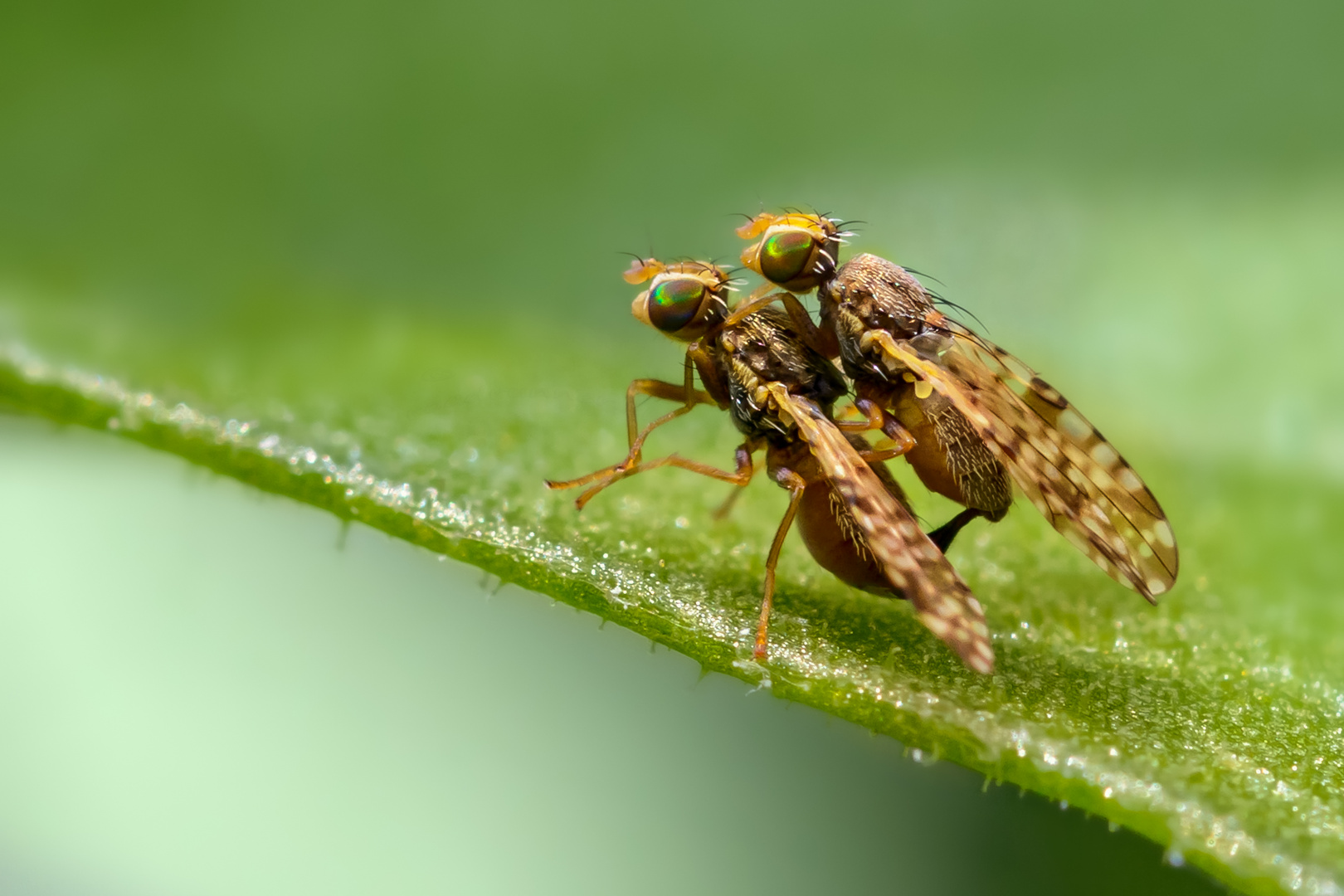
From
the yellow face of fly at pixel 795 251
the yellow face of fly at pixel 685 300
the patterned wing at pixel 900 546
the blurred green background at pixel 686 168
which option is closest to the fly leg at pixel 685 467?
the patterned wing at pixel 900 546

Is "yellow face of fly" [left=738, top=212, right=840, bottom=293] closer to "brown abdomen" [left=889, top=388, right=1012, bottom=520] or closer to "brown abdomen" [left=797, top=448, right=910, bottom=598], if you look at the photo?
"brown abdomen" [left=889, top=388, right=1012, bottom=520]

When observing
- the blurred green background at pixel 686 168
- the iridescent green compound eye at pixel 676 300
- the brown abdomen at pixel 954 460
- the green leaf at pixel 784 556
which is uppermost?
the blurred green background at pixel 686 168

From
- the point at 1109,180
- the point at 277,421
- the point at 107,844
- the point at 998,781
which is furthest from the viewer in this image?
the point at 1109,180

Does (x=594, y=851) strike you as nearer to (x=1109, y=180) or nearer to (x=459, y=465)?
(x=459, y=465)

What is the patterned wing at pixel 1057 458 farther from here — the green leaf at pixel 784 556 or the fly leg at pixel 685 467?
the fly leg at pixel 685 467

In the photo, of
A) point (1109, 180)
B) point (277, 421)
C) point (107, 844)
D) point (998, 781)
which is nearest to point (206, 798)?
point (107, 844)

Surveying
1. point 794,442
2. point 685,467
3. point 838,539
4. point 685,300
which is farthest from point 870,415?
point 685,300

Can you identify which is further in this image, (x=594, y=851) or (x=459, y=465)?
(x=594, y=851)

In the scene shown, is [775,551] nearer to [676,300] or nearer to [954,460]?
[954,460]

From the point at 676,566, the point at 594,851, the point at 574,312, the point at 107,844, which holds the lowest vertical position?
the point at 107,844
